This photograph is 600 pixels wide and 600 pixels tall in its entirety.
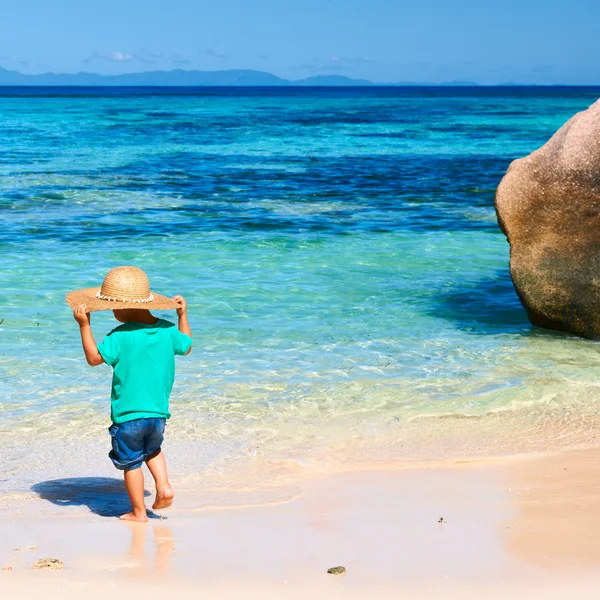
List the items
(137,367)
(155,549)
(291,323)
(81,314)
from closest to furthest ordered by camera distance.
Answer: (155,549) → (81,314) → (137,367) → (291,323)

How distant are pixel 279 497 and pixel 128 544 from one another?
975 mm

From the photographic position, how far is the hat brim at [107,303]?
4473 mm

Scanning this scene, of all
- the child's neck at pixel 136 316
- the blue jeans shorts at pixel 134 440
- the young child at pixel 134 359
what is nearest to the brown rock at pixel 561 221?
the young child at pixel 134 359

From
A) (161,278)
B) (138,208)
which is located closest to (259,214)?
(138,208)

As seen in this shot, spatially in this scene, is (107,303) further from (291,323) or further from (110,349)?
(291,323)

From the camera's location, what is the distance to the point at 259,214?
16406mm

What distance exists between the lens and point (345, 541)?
4.38 m

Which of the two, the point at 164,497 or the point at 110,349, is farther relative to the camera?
the point at 164,497

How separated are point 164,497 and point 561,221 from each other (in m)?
4.69

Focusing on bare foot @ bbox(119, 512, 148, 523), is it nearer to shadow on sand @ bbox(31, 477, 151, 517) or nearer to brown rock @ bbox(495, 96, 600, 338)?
shadow on sand @ bbox(31, 477, 151, 517)

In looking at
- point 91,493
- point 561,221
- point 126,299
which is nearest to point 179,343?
point 126,299

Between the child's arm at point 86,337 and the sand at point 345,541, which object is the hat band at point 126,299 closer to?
the child's arm at point 86,337

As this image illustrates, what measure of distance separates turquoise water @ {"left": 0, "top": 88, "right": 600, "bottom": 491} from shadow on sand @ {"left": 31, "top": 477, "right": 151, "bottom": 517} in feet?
0.63

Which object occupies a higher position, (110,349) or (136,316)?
(136,316)
